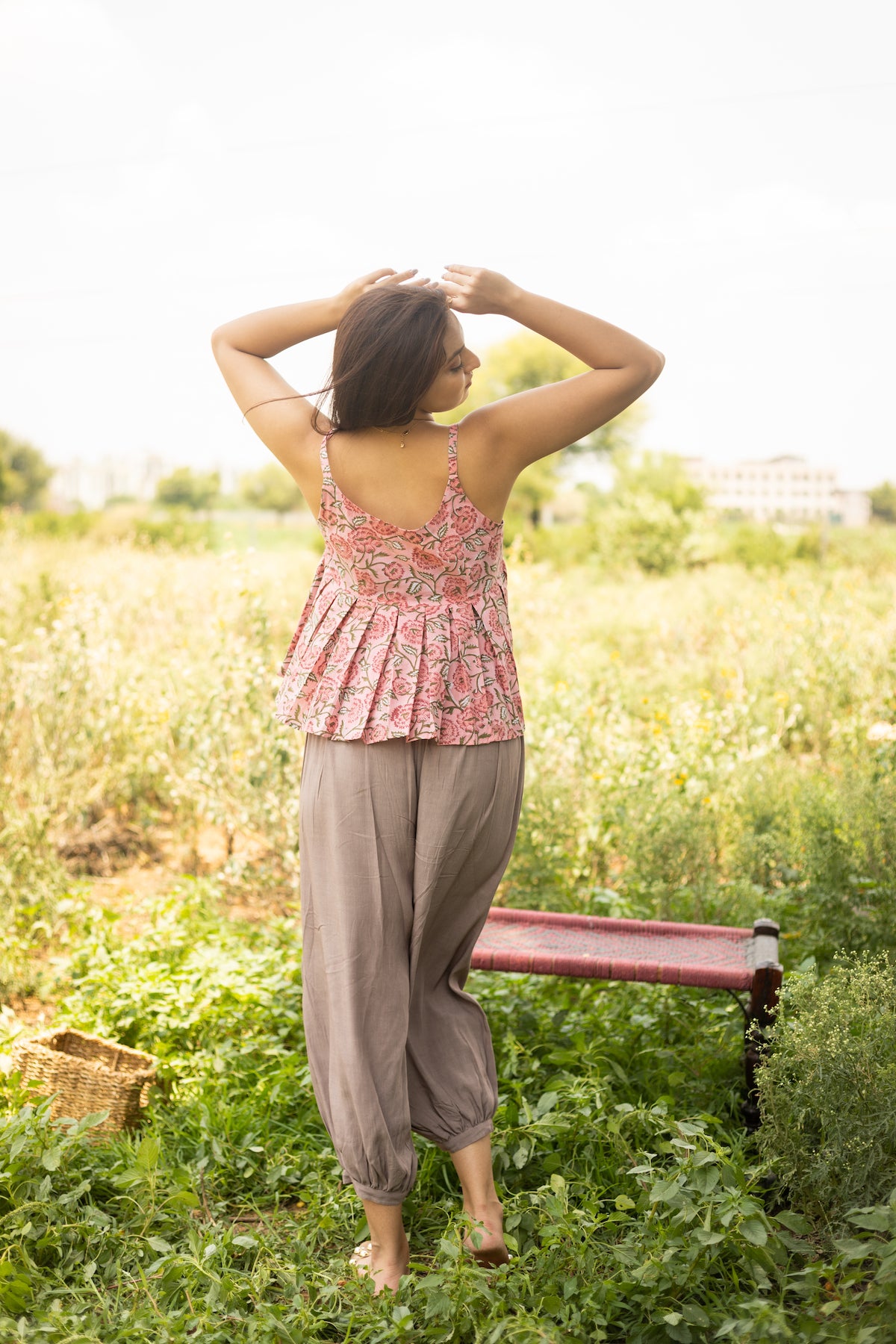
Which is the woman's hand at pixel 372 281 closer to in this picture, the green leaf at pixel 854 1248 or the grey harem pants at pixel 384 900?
the grey harem pants at pixel 384 900

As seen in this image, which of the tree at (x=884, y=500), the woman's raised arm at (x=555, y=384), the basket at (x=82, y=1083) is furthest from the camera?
the tree at (x=884, y=500)

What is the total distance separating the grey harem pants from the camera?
1805 millimetres

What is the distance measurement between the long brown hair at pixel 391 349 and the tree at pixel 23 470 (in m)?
25.4

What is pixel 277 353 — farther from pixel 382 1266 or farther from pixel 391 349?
pixel 382 1266

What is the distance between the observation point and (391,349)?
1.69m

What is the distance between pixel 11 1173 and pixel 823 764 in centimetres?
378

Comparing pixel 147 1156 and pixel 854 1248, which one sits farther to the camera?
pixel 147 1156

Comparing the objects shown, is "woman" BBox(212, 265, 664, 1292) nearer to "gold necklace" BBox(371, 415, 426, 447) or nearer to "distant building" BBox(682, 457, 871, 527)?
"gold necklace" BBox(371, 415, 426, 447)

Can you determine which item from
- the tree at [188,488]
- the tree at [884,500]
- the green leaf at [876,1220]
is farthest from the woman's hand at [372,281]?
the tree at [188,488]

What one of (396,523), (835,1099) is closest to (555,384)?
(396,523)

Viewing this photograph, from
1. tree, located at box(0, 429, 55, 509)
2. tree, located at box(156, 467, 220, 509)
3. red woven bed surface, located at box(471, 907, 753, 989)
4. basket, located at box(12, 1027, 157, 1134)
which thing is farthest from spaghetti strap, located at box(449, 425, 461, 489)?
tree, located at box(156, 467, 220, 509)

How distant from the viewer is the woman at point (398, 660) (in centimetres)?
175

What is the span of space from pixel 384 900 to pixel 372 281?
103 centimetres

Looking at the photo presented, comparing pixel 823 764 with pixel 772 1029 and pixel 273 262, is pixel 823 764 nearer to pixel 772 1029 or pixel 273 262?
pixel 772 1029
